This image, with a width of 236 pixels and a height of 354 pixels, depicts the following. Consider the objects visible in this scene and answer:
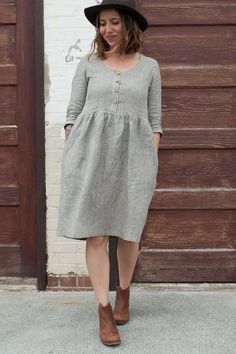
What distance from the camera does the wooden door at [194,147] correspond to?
3512 millimetres

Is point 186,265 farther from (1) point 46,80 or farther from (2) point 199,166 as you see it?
(1) point 46,80

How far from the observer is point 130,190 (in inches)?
106

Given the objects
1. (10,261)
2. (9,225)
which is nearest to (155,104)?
(9,225)

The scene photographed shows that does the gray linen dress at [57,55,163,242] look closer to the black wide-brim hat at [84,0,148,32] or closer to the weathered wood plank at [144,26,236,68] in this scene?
the black wide-brim hat at [84,0,148,32]

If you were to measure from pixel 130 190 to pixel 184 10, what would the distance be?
1489mm

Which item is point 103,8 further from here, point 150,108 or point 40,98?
point 40,98

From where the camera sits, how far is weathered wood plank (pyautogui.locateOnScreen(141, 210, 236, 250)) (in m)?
3.62

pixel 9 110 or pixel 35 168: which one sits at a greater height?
pixel 9 110

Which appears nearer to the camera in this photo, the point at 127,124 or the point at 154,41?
the point at 127,124

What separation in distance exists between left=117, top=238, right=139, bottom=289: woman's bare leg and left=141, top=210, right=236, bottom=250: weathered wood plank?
0.69 metres

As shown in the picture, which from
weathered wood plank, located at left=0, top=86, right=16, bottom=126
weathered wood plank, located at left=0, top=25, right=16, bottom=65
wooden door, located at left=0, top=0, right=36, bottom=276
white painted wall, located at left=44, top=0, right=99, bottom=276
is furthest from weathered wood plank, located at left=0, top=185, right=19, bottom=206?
weathered wood plank, located at left=0, top=25, right=16, bottom=65

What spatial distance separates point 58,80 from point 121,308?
156 centimetres

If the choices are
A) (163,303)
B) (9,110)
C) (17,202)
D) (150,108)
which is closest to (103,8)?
(150,108)

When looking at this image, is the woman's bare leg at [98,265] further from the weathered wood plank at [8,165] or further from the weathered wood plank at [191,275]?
the weathered wood plank at [8,165]
